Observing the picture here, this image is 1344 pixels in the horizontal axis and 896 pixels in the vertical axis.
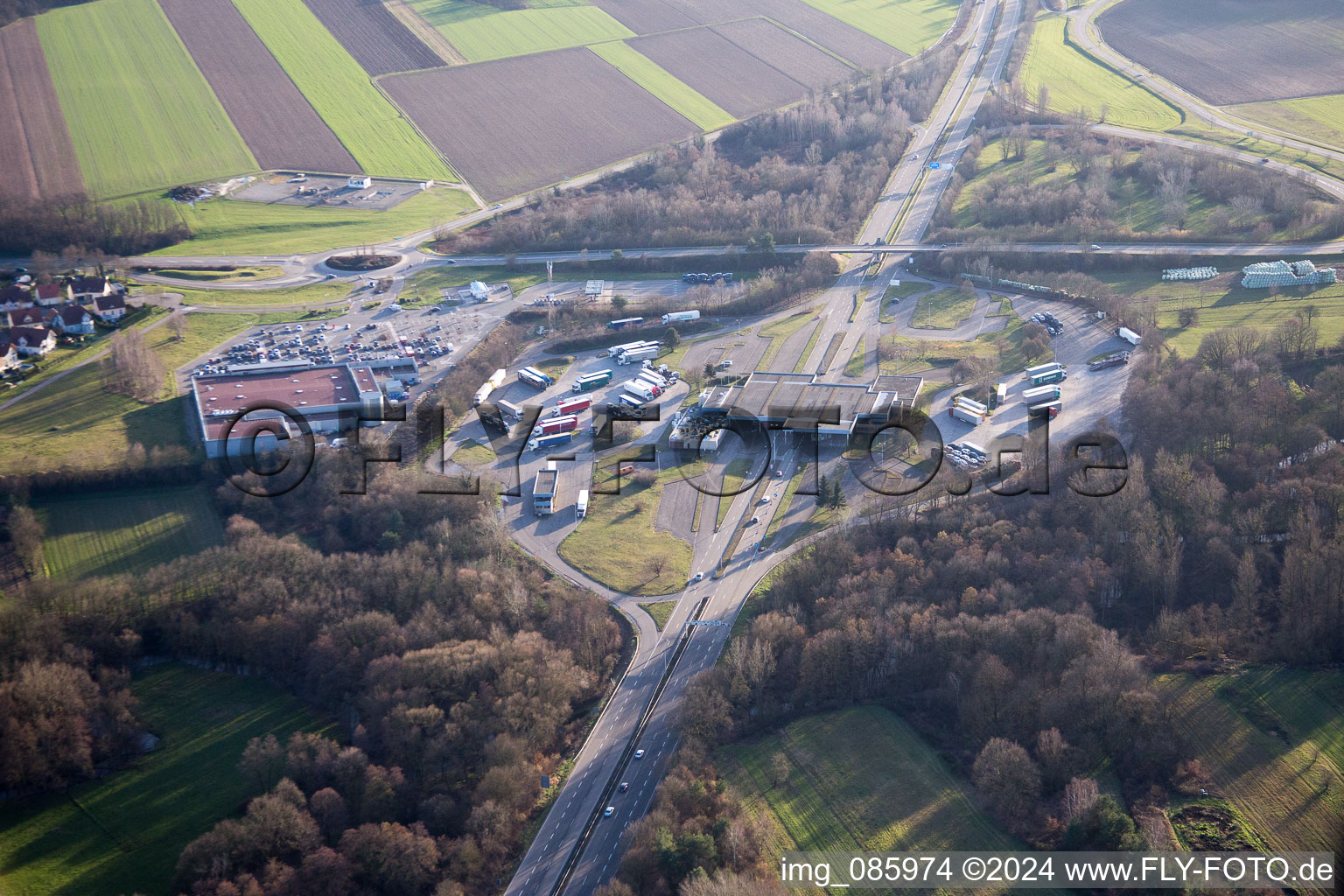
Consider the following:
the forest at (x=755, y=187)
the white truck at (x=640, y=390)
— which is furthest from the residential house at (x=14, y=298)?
the white truck at (x=640, y=390)

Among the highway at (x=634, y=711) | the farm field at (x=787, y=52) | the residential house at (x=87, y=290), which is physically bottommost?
the highway at (x=634, y=711)

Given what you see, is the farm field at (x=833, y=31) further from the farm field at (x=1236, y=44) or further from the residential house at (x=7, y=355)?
the residential house at (x=7, y=355)

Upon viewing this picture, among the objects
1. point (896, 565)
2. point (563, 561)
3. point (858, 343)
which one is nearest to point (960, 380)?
point (858, 343)

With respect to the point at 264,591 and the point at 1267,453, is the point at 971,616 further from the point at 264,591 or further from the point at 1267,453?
the point at 264,591

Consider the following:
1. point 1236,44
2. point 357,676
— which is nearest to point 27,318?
point 357,676

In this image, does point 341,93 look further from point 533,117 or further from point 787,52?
point 787,52

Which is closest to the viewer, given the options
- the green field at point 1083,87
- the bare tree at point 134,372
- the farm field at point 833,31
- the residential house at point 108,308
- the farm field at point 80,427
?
the farm field at point 80,427

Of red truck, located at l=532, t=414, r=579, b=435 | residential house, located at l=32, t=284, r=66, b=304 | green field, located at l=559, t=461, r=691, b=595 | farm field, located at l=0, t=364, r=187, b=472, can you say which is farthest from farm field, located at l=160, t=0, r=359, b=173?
green field, located at l=559, t=461, r=691, b=595

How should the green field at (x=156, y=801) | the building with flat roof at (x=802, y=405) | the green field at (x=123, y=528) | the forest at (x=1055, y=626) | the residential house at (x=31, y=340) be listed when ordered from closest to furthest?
1. the forest at (x=1055, y=626)
2. the green field at (x=156, y=801)
3. the green field at (x=123, y=528)
4. the building with flat roof at (x=802, y=405)
5. the residential house at (x=31, y=340)
